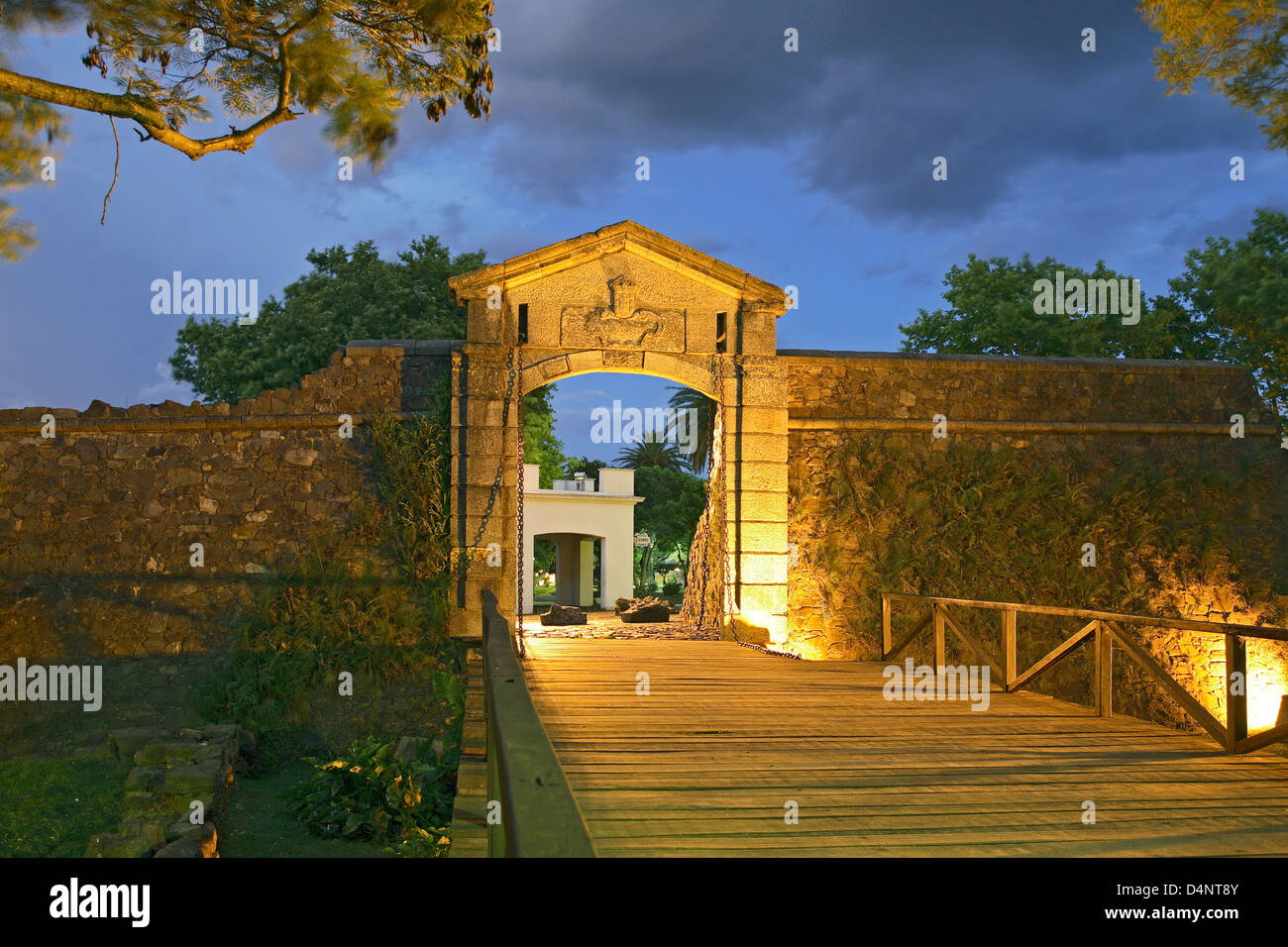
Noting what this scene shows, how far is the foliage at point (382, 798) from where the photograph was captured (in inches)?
306

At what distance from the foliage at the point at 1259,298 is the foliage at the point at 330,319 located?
53.4 feet

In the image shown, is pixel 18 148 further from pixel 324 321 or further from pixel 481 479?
pixel 324 321

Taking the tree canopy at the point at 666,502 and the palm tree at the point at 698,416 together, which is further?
the tree canopy at the point at 666,502

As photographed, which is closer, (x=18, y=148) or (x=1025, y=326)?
(x=18, y=148)

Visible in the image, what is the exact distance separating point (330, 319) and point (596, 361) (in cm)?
1318

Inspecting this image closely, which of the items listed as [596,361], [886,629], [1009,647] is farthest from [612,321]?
[1009,647]

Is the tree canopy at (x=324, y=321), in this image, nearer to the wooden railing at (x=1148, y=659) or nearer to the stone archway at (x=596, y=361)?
the stone archway at (x=596, y=361)

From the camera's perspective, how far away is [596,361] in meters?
9.80

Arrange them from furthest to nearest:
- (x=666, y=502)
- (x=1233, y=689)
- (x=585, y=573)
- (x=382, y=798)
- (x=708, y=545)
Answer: (x=666, y=502)
(x=585, y=573)
(x=708, y=545)
(x=382, y=798)
(x=1233, y=689)

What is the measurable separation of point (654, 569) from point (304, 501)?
32921 millimetres

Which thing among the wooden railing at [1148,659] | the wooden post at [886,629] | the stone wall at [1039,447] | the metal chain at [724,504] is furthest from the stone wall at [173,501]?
the wooden railing at [1148,659]

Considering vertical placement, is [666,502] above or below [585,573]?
above
